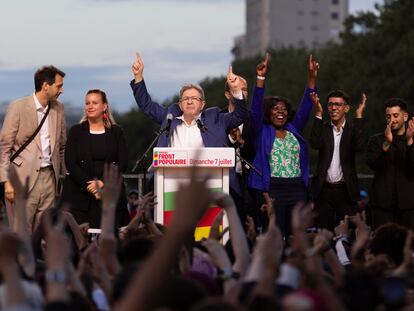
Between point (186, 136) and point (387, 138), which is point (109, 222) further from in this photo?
point (387, 138)

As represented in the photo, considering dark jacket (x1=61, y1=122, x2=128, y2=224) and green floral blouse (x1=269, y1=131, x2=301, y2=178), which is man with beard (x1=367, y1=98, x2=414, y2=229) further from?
dark jacket (x1=61, y1=122, x2=128, y2=224)

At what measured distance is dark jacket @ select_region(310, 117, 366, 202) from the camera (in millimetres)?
15172

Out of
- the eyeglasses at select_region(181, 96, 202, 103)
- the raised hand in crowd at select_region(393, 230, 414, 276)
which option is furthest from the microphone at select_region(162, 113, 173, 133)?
the raised hand in crowd at select_region(393, 230, 414, 276)

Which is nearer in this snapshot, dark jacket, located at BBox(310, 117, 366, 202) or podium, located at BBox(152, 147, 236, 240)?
podium, located at BBox(152, 147, 236, 240)

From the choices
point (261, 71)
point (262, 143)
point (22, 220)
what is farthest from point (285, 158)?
point (22, 220)

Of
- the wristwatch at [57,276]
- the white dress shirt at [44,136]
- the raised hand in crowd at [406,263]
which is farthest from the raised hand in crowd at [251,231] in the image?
the wristwatch at [57,276]

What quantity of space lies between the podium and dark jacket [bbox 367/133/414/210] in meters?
2.45

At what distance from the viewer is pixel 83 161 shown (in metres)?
14.2

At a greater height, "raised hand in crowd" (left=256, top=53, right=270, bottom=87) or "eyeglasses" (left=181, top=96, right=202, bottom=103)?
"raised hand in crowd" (left=256, top=53, right=270, bottom=87)

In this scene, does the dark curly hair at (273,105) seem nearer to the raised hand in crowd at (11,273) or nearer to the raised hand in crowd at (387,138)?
the raised hand in crowd at (387,138)

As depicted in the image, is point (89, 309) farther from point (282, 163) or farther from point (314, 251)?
point (282, 163)

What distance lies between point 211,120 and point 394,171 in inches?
87.3

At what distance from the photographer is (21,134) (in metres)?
14.2

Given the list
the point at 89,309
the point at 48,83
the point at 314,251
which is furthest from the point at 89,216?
the point at 89,309
